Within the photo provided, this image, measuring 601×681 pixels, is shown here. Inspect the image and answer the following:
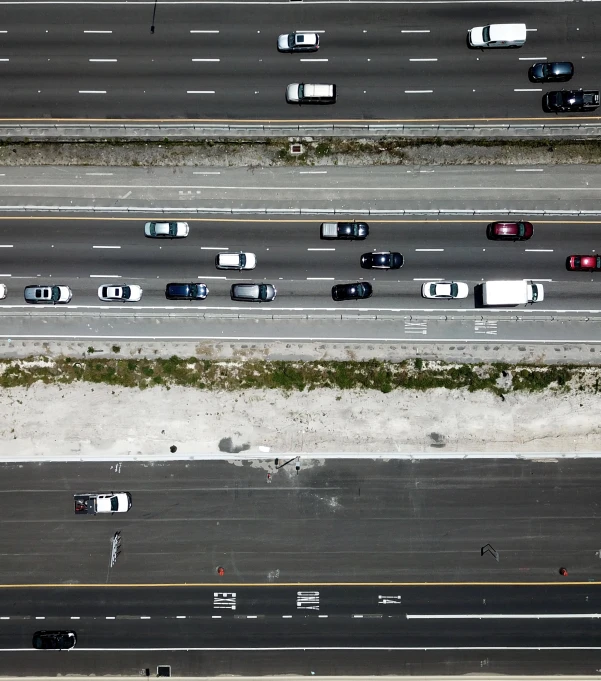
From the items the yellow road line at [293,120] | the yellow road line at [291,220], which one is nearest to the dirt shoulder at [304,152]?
the yellow road line at [293,120]

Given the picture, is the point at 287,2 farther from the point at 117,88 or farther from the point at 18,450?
the point at 18,450

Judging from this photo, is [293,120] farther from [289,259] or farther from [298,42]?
[289,259]

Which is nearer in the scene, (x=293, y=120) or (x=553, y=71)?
(x=553, y=71)

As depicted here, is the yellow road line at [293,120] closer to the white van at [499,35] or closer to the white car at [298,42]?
the white car at [298,42]

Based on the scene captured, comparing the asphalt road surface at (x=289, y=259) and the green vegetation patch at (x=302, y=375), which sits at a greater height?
the asphalt road surface at (x=289, y=259)

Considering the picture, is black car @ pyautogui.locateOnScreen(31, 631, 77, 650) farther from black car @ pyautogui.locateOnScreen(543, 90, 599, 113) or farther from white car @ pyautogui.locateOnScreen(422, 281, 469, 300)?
black car @ pyautogui.locateOnScreen(543, 90, 599, 113)

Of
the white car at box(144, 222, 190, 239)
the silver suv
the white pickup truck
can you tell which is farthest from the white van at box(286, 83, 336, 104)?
the white pickup truck

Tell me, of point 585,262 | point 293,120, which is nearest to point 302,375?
point 293,120

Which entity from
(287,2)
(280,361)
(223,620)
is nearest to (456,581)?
(223,620)
